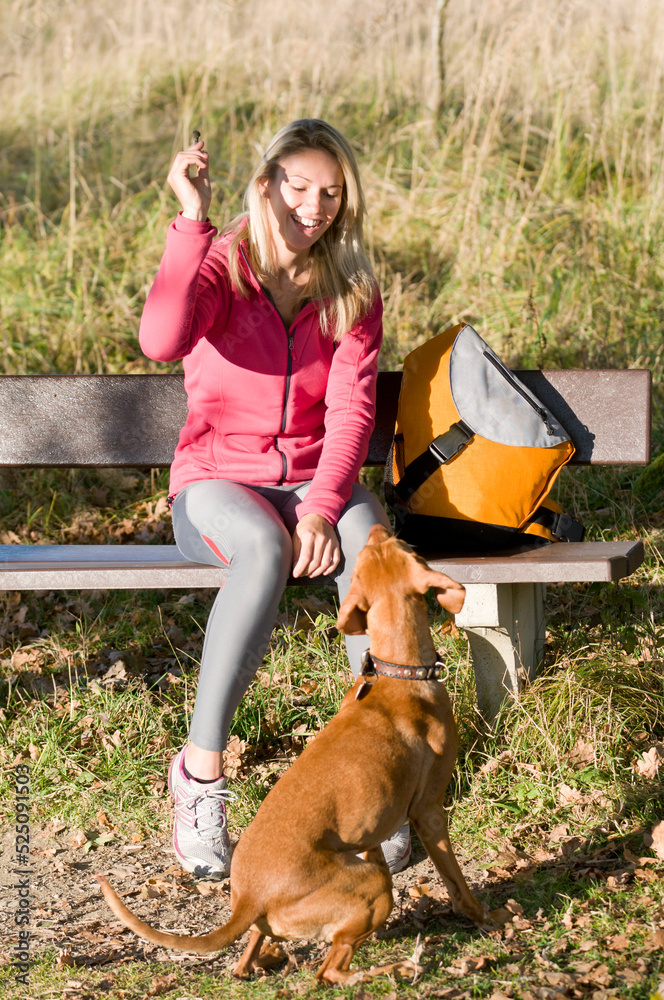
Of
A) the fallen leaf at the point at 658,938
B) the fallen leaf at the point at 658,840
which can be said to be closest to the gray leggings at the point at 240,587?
the fallen leaf at the point at 658,840

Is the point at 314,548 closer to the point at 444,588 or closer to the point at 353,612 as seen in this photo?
the point at 353,612

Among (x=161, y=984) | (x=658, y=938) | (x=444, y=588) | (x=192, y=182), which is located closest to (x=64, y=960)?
(x=161, y=984)

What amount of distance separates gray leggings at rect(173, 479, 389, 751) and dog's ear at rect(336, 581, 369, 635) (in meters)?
0.37

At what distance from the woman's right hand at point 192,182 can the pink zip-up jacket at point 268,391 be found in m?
0.25

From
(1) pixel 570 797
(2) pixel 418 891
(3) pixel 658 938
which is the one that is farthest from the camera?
(1) pixel 570 797

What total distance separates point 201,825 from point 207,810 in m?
0.06

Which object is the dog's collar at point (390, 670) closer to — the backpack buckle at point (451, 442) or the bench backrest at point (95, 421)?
the backpack buckle at point (451, 442)

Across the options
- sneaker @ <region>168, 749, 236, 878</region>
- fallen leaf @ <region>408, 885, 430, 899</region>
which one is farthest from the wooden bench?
fallen leaf @ <region>408, 885, 430, 899</region>

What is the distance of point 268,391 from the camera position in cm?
327

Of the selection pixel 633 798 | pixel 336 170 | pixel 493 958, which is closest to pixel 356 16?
pixel 336 170

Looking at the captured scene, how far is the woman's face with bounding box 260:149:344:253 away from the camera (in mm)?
3141

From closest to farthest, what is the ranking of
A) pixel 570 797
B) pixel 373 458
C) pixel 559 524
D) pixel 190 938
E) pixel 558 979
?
pixel 190 938
pixel 558 979
pixel 570 797
pixel 559 524
pixel 373 458

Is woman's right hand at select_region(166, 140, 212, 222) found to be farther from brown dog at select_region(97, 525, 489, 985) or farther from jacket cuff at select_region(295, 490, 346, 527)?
brown dog at select_region(97, 525, 489, 985)

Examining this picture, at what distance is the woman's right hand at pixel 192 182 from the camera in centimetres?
289
